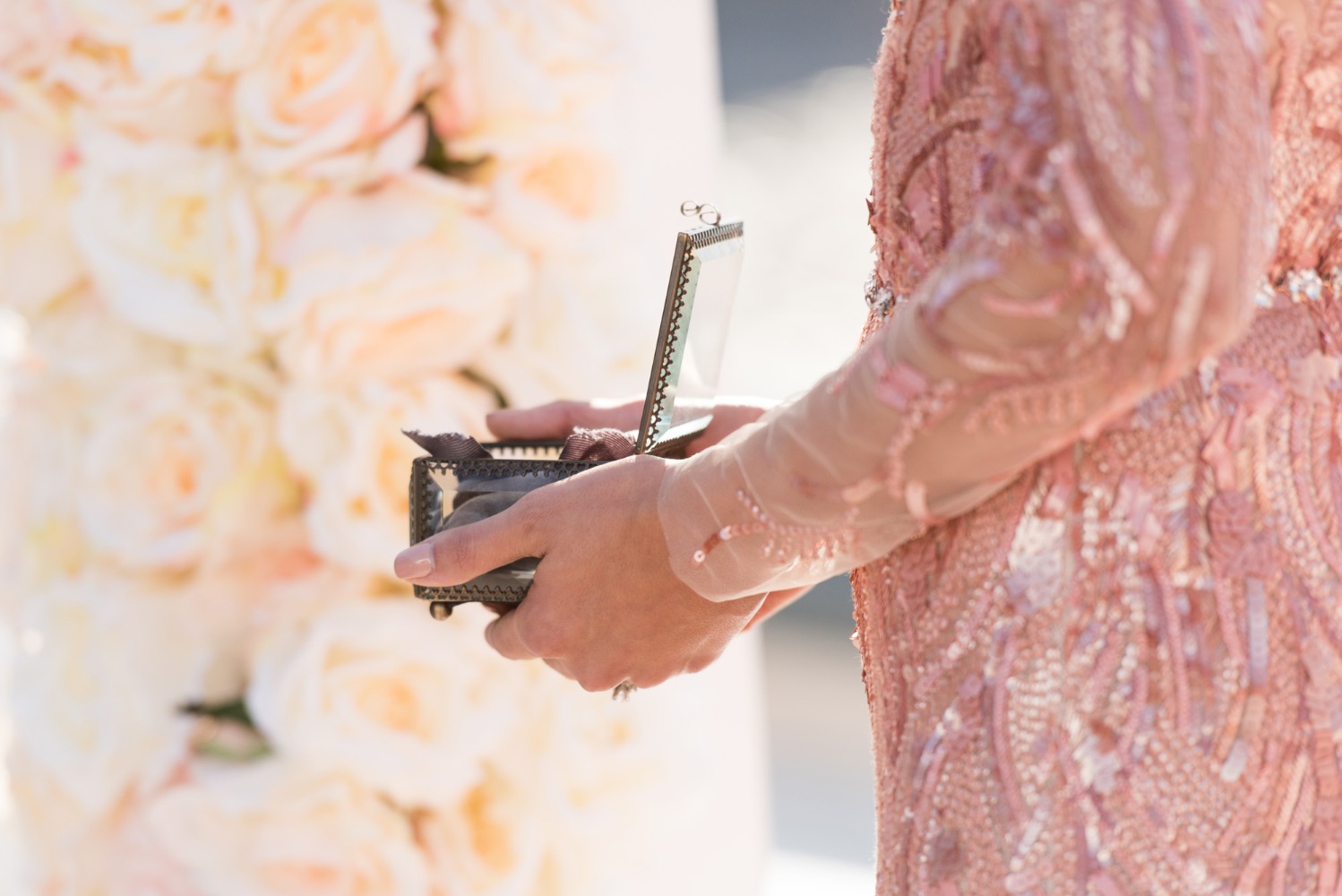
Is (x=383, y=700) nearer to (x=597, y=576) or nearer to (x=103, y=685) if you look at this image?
(x=103, y=685)

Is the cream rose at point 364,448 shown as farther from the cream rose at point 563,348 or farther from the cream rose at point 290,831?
the cream rose at point 290,831

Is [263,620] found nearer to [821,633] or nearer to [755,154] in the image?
[821,633]

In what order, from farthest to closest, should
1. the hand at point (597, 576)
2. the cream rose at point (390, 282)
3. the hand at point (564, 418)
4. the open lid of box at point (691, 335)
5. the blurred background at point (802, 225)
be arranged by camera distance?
the blurred background at point (802, 225), the cream rose at point (390, 282), the hand at point (564, 418), the open lid of box at point (691, 335), the hand at point (597, 576)

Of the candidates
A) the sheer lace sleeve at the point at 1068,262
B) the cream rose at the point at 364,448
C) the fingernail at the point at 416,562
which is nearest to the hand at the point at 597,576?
the fingernail at the point at 416,562

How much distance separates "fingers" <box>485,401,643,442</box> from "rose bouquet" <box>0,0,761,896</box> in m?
0.13

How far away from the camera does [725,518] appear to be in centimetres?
53

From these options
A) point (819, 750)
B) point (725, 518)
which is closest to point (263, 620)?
point (725, 518)

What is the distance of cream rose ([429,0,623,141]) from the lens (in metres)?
0.96

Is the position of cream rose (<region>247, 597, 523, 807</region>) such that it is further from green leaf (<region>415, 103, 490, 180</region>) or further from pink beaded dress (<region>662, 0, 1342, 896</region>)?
pink beaded dress (<region>662, 0, 1342, 896</region>)

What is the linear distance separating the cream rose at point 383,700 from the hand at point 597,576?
363 millimetres

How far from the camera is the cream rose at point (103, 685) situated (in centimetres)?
101

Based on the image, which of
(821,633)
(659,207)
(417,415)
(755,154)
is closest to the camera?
(417,415)

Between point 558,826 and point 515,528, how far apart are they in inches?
20.3

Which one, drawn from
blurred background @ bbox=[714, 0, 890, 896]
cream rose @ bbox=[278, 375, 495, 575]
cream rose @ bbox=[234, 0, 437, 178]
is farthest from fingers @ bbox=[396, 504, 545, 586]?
blurred background @ bbox=[714, 0, 890, 896]
